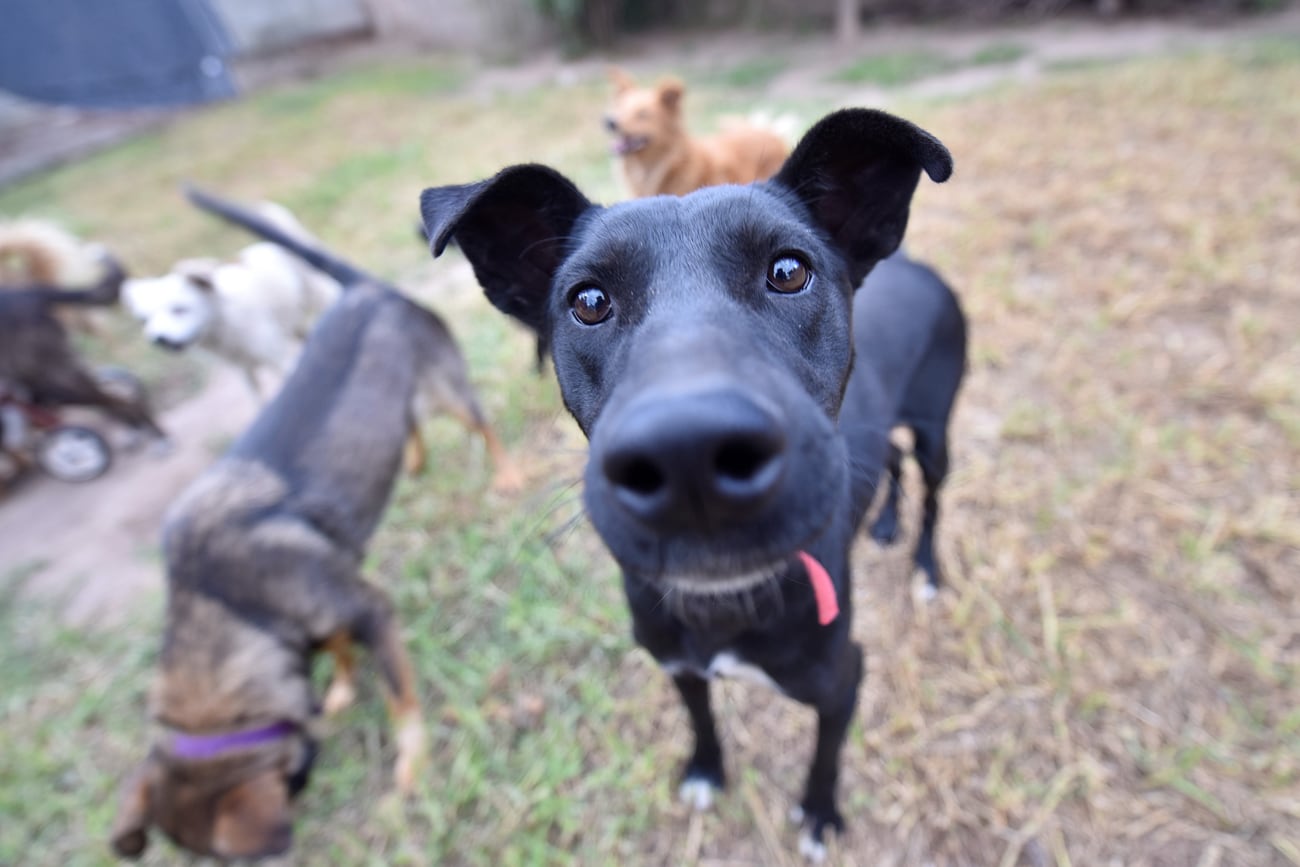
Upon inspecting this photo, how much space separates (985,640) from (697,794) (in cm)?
152

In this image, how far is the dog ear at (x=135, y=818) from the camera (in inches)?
91.9

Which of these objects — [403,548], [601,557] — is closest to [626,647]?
[601,557]

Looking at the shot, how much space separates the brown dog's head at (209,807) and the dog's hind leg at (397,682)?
51 cm

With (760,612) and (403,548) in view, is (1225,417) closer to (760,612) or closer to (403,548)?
(760,612)

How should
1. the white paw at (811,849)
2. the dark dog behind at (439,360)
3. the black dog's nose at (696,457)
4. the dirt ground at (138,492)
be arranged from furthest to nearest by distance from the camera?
the dirt ground at (138,492), the dark dog behind at (439,360), the white paw at (811,849), the black dog's nose at (696,457)

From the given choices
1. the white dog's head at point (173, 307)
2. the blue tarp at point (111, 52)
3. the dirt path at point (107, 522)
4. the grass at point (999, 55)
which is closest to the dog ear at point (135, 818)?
the dirt path at point (107, 522)

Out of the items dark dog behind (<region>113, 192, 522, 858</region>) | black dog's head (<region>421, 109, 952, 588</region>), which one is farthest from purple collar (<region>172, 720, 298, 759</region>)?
black dog's head (<region>421, 109, 952, 588</region>)

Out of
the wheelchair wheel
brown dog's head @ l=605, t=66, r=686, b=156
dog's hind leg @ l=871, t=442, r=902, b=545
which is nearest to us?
dog's hind leg @ l=871, t=442, r=902, b=545

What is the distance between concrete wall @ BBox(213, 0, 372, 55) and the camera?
58.0 ft

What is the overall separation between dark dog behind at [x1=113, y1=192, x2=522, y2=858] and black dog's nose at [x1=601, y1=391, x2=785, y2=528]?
98.2 inches

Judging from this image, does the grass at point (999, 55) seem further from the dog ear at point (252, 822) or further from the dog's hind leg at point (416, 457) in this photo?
the dog ear at point (252, 822)

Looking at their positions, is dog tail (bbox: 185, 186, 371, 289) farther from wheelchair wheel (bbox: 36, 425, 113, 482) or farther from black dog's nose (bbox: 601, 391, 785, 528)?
black dog's nose (bbox: 601, 391, 785, 528)

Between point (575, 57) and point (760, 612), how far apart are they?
1718 centimetres

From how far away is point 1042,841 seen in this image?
2.25 meters
